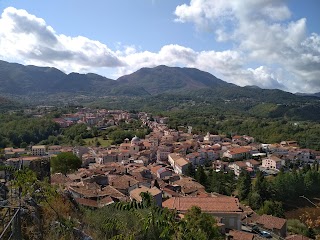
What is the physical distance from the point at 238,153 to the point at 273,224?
37.4 metres

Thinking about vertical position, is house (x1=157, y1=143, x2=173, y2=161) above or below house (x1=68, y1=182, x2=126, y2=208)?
below

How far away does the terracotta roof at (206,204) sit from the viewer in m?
18.9

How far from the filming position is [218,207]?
19.2 m

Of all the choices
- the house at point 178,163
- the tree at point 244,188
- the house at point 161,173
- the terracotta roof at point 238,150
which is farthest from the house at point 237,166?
the house at point 161,173

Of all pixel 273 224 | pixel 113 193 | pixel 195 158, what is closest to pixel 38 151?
pixel 195 158

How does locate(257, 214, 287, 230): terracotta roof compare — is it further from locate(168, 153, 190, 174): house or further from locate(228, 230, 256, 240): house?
locate(168, 153, 190, 174): house

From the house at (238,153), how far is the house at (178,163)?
12196mm

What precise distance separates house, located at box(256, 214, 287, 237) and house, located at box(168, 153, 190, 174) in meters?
21.5

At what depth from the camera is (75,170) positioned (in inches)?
1325

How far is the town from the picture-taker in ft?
63.5

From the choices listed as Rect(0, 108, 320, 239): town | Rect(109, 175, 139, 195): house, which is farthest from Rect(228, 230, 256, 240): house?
Rect(109, 175, 139, 195): house

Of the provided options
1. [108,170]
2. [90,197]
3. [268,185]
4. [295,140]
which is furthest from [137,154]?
[295,140]

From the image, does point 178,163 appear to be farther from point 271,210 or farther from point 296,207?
point 271,210

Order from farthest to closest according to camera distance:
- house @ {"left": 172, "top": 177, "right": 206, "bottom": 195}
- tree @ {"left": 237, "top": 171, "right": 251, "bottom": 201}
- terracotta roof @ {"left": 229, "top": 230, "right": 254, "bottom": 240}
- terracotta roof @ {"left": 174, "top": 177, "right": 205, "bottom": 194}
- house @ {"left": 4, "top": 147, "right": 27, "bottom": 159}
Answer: house @ {"left": 4, "top": 147, "right": 27, "bottom": 159}
tree @ {"left": 237, "top": 171, "right": 251, "bottom": 201}
terracotta roof @ {"left": 174, "top": 177, "right": 205, "bottom": 194}
house @ {"left": 172, "top": 177, "right": 206, "bottom": 195}
terracotta roof @ {"left": 229, "top": 230, "right": 254, "bottom": 240}
